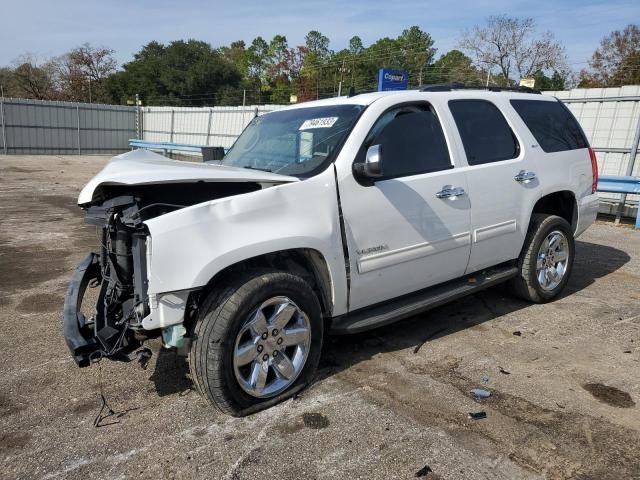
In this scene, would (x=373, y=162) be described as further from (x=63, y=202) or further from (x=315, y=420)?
(x=63, y=202)

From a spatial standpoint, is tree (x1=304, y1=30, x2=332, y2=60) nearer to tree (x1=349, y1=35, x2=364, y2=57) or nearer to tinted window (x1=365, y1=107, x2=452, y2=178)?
tree (x1=349, y1=35, x2=364, y2=57)

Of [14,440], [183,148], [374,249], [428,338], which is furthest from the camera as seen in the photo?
[183,148]

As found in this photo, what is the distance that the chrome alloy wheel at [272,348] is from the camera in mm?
2893

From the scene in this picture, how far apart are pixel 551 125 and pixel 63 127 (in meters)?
27.2

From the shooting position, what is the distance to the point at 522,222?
14.5 feet

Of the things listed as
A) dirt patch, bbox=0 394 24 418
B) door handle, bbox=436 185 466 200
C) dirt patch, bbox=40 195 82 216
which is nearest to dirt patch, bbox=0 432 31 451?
dirt patch, bbox=0 394 24 418

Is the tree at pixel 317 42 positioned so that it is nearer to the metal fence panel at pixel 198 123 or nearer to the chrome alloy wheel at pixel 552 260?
the metal fence panel at pixel 198 123

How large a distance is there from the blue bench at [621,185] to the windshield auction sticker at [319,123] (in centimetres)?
772

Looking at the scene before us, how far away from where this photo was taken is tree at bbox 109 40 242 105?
49531 millimetres

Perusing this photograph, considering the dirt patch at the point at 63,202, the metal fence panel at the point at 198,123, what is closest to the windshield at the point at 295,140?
the dirt patch at the point at 63,202

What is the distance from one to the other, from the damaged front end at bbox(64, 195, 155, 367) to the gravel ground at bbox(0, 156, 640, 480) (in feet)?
1.55

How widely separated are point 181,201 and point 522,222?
3.02 meters

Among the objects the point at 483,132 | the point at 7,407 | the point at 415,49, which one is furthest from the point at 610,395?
the point at 415,49

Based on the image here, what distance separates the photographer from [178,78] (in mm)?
49625
